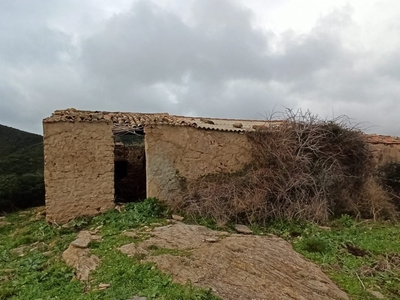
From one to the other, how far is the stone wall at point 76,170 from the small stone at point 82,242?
5.95ft

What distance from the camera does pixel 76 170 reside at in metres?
8.30

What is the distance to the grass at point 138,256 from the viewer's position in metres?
4.72

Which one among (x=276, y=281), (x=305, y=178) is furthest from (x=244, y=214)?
(x=276, y=281)

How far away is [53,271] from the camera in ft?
18.1

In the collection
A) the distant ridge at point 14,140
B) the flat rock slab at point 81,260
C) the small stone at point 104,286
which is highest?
the distant ridge at point 14,140

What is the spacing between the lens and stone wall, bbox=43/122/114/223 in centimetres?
820

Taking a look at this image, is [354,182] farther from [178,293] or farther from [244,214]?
[178,293]

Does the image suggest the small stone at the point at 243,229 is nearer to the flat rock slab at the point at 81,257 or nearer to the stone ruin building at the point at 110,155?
the stone ruin building at the point at 110,155

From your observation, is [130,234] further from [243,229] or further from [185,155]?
[185,155]

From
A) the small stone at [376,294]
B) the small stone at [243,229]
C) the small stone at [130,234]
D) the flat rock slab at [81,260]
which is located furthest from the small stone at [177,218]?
the small stone at [376,294]

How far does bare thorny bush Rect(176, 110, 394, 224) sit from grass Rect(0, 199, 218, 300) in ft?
4.95

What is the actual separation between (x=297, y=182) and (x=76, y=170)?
5.20 metres

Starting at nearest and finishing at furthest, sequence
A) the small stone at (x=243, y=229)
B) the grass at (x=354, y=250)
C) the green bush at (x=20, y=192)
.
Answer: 1. the grass at (x=354, y=250)
2. the small stone at (x=243, y=229)
3. the green bush at (x=20, y=192)

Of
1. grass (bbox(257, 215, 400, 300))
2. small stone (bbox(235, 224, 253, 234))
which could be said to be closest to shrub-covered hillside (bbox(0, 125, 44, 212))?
small stone (bbox(235, 224, 253, 234))
